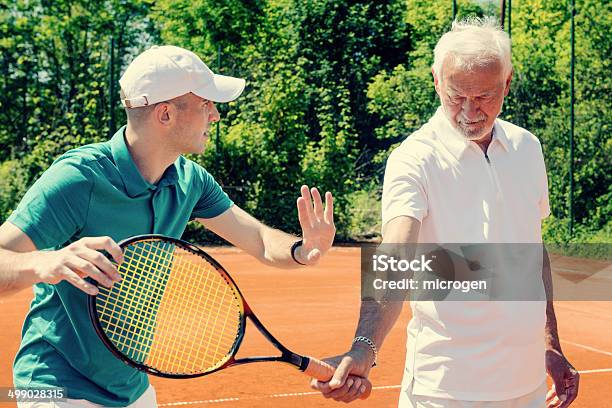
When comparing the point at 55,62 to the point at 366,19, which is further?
the point at 366,19

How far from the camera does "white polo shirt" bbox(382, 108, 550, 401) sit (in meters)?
2.35

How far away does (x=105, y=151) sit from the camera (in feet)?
8.46

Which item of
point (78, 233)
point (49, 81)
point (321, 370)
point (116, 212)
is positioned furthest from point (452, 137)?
point (49, 81)

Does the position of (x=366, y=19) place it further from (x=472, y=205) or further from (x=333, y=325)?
(x=472, y=205)

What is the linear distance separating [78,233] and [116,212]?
120 mm

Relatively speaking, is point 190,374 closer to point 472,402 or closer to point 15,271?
point 15,271

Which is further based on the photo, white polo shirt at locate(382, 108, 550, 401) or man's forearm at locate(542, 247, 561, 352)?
man's forearm at locate(542, 247, 561, 352)

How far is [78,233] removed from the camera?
2465mm

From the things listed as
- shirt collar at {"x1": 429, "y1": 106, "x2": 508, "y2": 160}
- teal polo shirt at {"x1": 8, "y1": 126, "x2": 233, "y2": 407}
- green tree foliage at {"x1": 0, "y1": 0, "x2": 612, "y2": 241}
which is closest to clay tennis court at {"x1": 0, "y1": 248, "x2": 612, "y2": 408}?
teal polo shirt at {"x1": 8, "y1": 126, "x2": 233, "y2": 407}

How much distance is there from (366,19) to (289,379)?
18.4 m

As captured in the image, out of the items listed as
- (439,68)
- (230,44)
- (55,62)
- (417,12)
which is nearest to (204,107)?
(439,68)

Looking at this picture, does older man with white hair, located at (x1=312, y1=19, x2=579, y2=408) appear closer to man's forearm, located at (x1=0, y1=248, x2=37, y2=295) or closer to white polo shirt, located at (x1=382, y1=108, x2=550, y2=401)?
white polo shirt, located at (x1=382, y1=108, x2=550, y2=401)

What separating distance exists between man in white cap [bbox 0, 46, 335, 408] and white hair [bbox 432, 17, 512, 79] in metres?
0.52

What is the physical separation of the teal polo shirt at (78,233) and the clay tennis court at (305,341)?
0.27 feet
